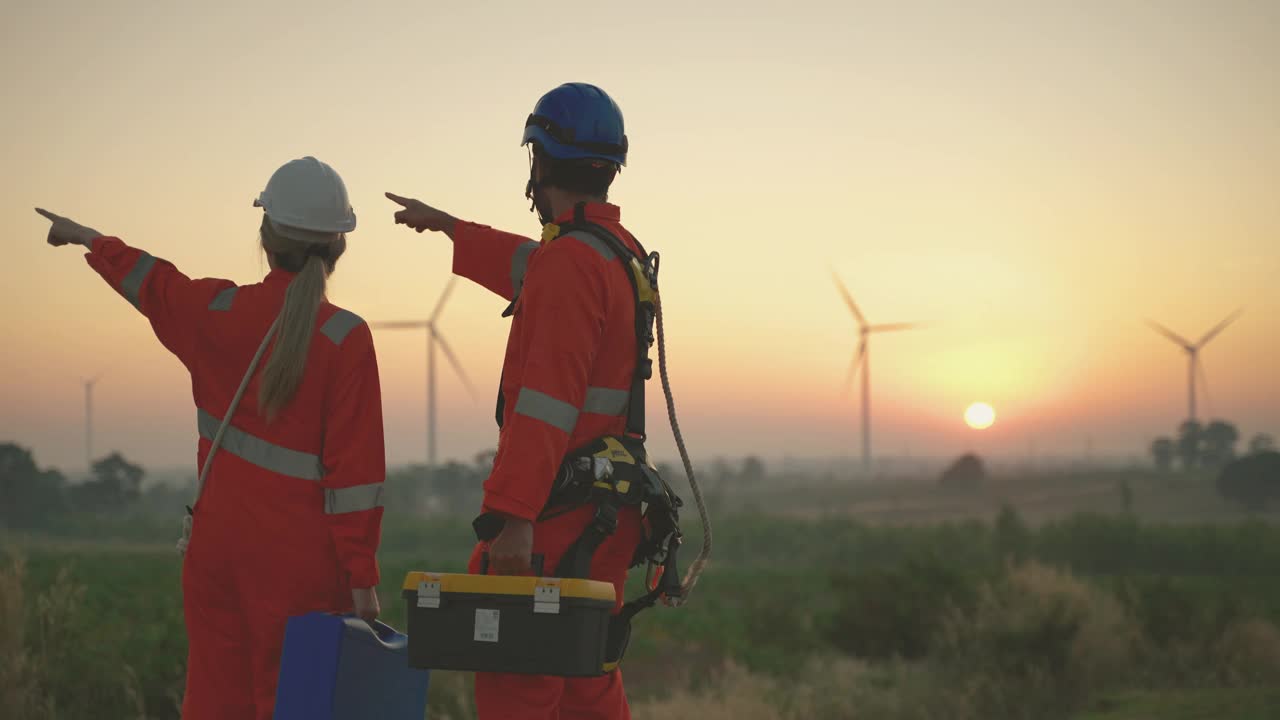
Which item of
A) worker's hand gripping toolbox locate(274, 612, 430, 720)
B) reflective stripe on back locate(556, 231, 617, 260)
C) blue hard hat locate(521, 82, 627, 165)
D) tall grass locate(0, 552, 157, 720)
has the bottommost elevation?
tall grass locate(0, 552, 157, 720)

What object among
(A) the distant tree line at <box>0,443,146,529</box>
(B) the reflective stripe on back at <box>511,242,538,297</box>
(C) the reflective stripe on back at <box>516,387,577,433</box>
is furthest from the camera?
(A) the distant tree line at <box>0,443,146,529</box>

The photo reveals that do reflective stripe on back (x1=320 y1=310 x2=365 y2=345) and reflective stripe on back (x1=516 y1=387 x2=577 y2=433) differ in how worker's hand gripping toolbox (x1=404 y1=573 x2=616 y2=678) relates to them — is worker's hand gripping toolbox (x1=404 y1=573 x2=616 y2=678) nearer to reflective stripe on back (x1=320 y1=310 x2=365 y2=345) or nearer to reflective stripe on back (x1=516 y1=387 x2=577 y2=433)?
reflective stripe on back (x1=516 y1=387 x2=577 y2=433)

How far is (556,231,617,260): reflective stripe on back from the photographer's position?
4.53m

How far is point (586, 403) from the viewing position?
178 inches

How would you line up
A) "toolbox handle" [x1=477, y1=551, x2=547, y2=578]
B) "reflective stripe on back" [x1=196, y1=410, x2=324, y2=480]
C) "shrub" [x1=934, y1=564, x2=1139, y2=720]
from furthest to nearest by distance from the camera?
1. "shrub" [x1=934, y1=564, x2=1139, y2=720]
2. "reflective stripe on back" [x1=196, y1=410, x2=324, y2=480]
3. "toolbox handle" [x1=477, y1=551, x2=547, y2=578]

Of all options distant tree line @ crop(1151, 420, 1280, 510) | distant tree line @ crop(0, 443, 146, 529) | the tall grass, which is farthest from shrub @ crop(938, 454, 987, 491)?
the tall grass

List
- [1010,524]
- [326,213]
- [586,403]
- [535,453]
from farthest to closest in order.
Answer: [1010,524] → [326,213] → [586,403] → [535,453]

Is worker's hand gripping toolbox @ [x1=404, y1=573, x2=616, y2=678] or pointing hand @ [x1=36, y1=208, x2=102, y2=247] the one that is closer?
worker's hand gripping toolbox @ [x1=404, y1=573, x2=616, y2=678]

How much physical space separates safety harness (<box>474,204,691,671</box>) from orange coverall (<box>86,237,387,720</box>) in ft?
1.86

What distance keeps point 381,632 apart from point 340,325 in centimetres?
116

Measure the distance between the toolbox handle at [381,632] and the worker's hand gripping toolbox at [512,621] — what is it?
11.6 inches

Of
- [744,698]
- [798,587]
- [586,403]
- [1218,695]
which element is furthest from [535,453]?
[798,587]

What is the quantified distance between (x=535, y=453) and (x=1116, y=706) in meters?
9.70

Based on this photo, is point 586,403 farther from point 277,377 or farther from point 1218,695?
point 1218,695
